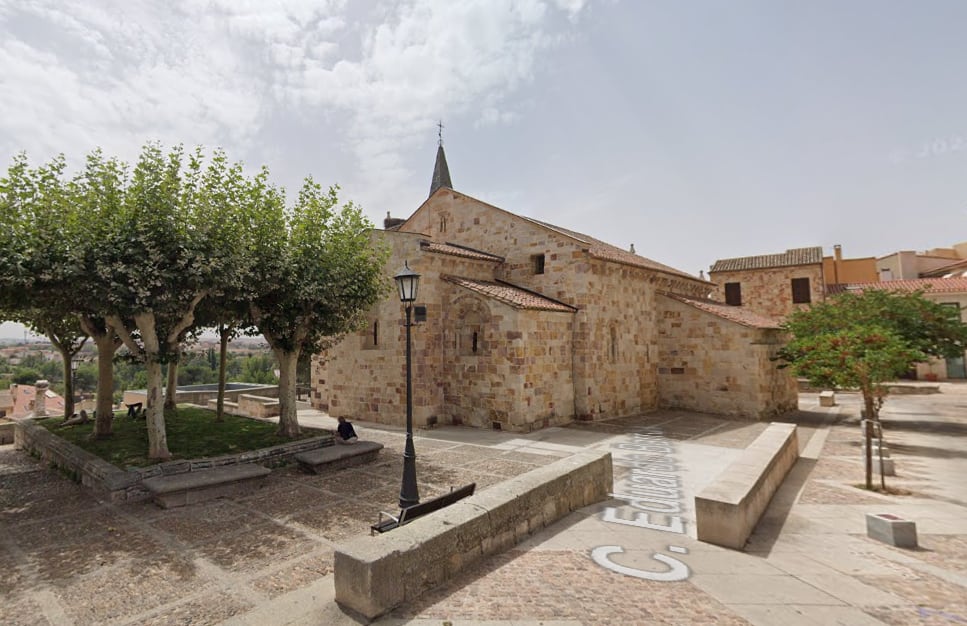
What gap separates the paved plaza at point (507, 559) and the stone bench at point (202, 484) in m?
0.26

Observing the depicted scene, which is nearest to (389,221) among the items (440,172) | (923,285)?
(440,172)

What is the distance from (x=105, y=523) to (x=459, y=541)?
6.04 meters

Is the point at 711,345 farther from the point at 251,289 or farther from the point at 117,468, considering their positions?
the point at 117,468

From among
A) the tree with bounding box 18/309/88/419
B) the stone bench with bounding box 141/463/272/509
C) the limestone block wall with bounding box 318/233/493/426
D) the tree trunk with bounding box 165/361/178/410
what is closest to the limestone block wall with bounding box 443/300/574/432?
the limestone block wall with bounding box 318/233/493/426

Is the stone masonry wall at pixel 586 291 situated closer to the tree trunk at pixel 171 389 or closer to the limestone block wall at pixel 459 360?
the limestone block wall at pixel 459 360

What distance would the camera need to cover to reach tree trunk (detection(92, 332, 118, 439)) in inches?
446

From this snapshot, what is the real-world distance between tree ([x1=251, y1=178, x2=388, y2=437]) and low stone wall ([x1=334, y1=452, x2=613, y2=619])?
6866mm

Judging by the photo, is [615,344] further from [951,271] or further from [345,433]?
[951,271]

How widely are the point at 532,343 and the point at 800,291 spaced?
2687 cm

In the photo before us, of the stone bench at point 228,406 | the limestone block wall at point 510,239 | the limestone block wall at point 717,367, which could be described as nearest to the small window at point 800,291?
the limestone block wall at point 717,367

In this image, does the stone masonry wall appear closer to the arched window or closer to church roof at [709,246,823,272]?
the arched window

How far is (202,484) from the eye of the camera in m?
7.88

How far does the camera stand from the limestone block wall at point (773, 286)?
102 ft

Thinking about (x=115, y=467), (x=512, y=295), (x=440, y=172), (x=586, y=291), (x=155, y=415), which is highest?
(x=440, y=172)
